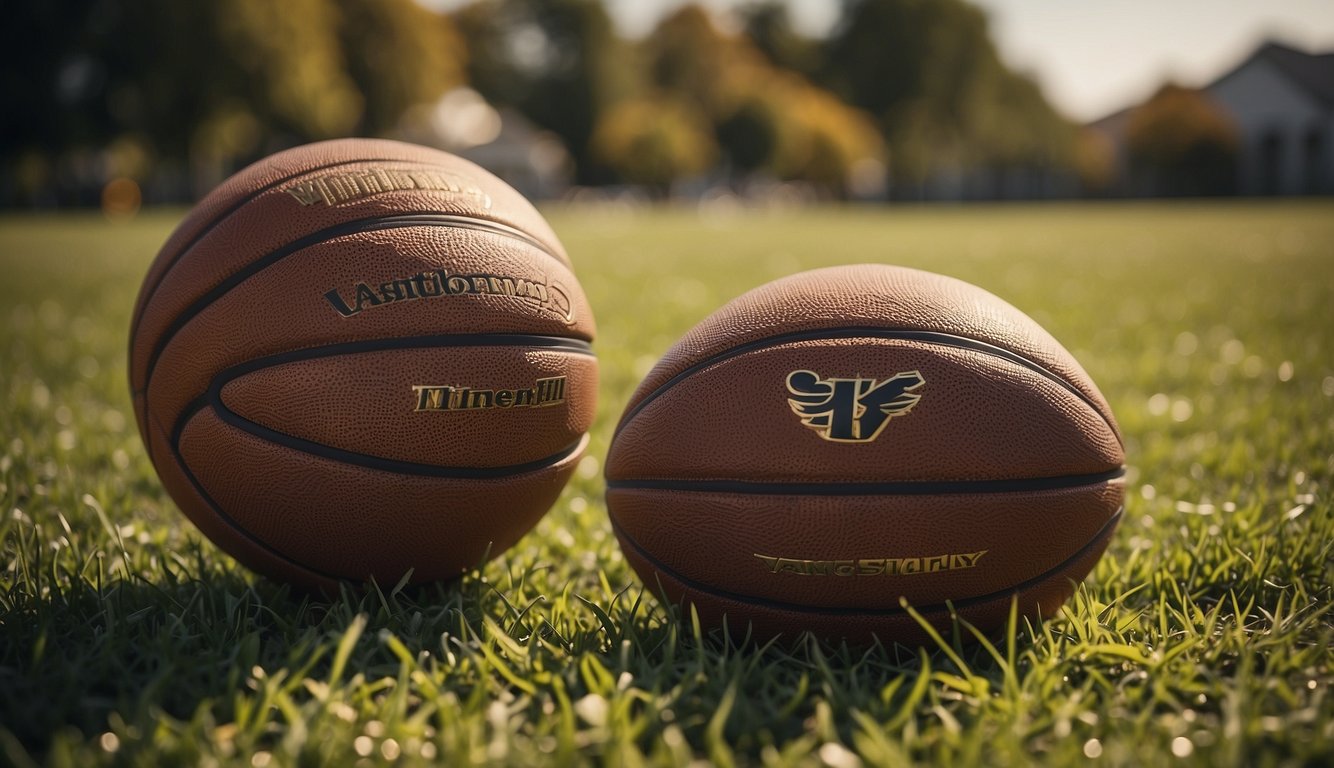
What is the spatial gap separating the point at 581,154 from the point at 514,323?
202ft

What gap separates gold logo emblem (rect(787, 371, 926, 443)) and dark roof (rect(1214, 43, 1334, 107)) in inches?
1050

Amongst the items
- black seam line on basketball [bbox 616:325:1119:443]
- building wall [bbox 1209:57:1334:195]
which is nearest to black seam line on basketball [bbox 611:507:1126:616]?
black seam line on basketball [bbox 616:325:1119:443]

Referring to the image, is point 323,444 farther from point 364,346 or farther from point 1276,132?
point 1276,132

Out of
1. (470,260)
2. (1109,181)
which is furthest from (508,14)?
(470,260)

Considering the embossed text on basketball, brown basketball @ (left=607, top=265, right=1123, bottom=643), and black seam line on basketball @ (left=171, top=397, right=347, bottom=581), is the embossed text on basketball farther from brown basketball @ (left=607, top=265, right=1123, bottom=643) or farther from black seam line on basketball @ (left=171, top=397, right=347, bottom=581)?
black seam line on basketball @ (left=171, top=397, right=347, bottom=581)

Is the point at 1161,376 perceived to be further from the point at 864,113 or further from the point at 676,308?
the point at 864,113

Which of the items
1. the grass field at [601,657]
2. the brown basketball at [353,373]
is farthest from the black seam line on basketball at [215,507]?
the grass field at [601,657]

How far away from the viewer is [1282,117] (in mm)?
36969

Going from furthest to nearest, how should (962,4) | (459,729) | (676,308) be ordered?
(962,4), (676,308), (459,729)

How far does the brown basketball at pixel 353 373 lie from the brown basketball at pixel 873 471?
36 cm

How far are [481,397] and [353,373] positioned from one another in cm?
29

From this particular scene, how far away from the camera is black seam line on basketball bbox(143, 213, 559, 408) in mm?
2293

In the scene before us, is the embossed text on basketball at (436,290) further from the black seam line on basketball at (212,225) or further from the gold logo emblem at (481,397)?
the black seam line on basketball at (212,225)

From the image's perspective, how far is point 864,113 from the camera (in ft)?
200
